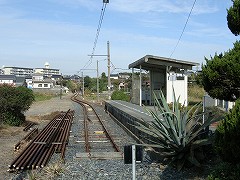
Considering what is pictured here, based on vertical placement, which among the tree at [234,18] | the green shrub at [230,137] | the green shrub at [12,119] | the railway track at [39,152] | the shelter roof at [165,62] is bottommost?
the railway track at [39,152]

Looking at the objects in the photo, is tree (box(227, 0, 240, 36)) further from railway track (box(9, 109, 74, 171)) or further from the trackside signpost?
railway track (box(9, 109, 74, 171))

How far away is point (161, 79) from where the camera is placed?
27.0 meters

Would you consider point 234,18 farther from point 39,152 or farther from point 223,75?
point 39,152

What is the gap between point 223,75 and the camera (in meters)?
5.59

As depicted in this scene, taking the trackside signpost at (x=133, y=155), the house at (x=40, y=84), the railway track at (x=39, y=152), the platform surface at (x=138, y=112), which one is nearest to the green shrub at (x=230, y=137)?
the trackside signpost at (x=133, y=155)

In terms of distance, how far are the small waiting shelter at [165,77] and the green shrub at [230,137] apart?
14606 millimetres

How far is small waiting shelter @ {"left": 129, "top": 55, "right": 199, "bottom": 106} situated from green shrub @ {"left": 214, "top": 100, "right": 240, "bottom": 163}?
47.9ft

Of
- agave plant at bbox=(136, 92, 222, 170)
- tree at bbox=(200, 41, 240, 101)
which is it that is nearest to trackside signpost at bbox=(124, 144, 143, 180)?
tree at bbox=(200, 41, 240, 101)

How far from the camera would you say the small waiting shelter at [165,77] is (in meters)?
22.4

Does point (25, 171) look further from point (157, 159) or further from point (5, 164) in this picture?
point (157, 159)

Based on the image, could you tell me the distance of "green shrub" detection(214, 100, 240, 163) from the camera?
14.5ft

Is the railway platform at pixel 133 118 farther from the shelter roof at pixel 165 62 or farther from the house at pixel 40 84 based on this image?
the house at pixel 40 84

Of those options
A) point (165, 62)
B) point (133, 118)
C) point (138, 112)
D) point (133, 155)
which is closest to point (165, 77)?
point (165, 62)

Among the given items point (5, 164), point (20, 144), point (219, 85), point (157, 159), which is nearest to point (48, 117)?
point (20, 144)
